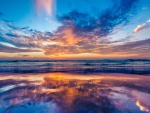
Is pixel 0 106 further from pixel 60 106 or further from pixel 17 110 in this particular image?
A: pixel 60 106

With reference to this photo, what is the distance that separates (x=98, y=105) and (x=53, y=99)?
2261 mm

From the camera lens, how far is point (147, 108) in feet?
18.9

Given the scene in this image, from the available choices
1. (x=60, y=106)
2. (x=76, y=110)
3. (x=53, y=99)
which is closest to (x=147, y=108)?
(x=76, y=110)

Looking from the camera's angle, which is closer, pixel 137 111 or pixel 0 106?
pixel 137 111

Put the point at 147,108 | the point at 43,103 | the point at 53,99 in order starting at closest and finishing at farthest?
1. the point at 147,108
2. the point at 43,103
3. the point at 53,99

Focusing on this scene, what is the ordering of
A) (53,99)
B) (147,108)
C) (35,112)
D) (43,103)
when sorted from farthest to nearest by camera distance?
(53,99) → (43,103) → (147,108) → (35,112)

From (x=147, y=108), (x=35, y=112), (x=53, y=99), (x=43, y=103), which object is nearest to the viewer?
(x=35, y=112)

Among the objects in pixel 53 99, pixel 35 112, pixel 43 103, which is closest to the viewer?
pixel 35 112

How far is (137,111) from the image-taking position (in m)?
5.41

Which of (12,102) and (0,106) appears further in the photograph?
(12,102)

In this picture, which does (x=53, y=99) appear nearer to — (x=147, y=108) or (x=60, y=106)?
(x=60, y=106)

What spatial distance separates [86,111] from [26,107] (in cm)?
247

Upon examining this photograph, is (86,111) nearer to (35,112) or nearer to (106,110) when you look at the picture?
(106,110)

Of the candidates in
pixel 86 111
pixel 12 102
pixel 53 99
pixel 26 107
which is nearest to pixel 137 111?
pixel 86 111
